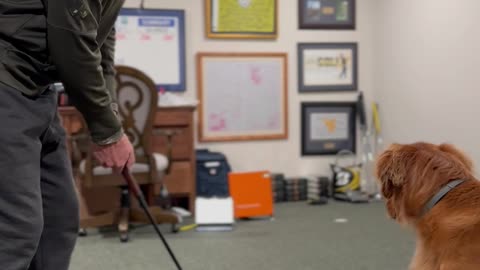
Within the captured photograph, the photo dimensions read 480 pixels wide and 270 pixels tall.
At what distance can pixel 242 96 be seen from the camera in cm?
466

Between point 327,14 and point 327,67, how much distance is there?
464 mm

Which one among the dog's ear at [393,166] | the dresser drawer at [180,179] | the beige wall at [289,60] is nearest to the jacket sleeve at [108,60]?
the dog's ear at [393,166]

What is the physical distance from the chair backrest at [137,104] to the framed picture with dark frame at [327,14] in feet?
6.29

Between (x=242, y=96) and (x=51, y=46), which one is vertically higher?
(x=51, y=46)

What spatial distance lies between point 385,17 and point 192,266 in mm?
2997

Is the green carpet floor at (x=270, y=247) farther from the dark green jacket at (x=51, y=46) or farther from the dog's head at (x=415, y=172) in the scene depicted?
the dark green jacket at (x=51, y=46)

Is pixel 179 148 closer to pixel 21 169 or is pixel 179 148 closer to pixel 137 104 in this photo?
pixel 137 104

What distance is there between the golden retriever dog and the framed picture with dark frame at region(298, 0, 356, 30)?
10.9 feet

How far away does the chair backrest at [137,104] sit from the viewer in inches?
130

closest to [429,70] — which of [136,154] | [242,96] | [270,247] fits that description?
[242,96]

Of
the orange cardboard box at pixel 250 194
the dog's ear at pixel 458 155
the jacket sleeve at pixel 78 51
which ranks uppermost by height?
the jacket sleeve at pixel 78 51

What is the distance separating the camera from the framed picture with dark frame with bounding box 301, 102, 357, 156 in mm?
4871

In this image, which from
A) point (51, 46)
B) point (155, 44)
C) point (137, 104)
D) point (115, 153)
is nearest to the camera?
point (51, 46)

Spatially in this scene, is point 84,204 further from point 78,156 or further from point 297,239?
point 297,239
